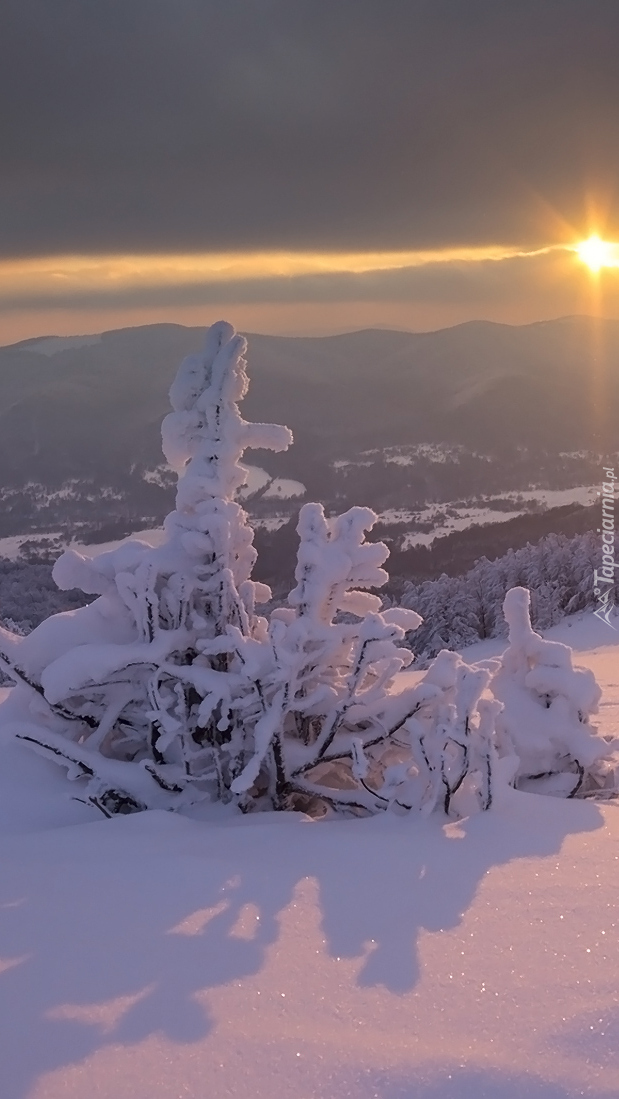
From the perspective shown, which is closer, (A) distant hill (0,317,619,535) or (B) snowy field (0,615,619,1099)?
(B) snowy field (0,615,619,1099)

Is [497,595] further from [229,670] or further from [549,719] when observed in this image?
[229,670]

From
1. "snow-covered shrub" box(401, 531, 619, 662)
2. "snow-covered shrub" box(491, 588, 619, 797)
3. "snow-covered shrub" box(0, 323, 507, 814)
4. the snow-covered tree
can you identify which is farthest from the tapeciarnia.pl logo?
"snow-covered shrub" box(0, 323, 507, 814)

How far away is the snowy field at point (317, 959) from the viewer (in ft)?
8.88

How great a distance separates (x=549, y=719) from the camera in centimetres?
724

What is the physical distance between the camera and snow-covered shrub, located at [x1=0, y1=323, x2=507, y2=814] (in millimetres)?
6891

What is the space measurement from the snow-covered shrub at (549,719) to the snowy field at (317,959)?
1.06 metres

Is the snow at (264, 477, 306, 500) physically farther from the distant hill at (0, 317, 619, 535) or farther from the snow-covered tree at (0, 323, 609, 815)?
the snow-covered tree at (0, 323, 609, 815)

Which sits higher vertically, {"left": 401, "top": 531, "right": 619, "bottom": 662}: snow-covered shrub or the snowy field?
the snowy field

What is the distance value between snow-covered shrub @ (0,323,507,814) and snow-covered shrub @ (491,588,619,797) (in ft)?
2.36

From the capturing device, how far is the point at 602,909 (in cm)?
396

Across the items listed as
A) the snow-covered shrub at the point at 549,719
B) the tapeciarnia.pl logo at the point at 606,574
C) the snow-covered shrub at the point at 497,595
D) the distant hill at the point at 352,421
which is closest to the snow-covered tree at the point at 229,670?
the snow-covered shrub at the point at 549,719

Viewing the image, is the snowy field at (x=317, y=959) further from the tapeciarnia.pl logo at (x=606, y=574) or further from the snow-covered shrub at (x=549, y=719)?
the tapeciarnia.pl logo at (x=606, y=574)

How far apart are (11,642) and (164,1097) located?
17.0 feet

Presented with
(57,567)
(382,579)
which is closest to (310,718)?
(382,579)
